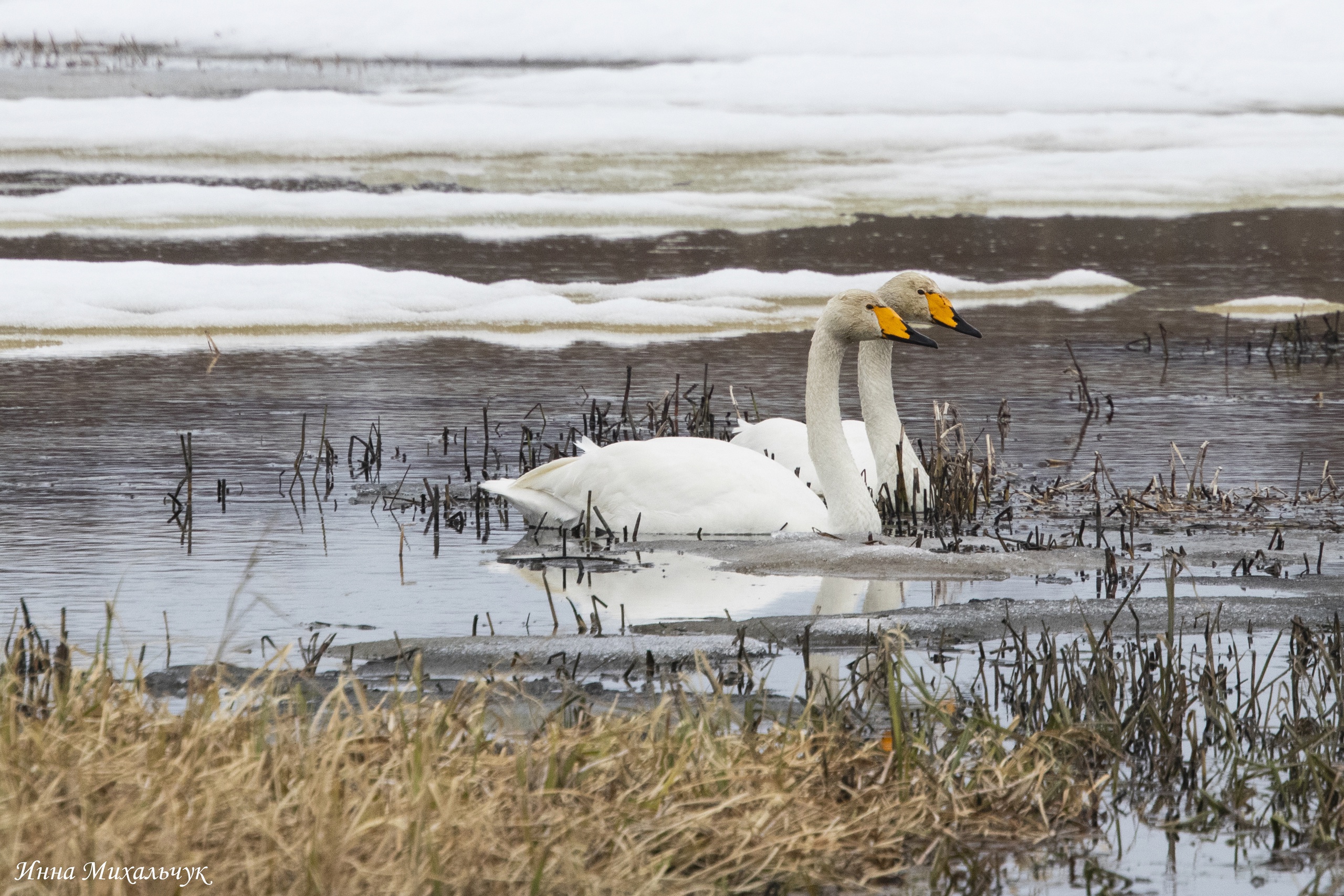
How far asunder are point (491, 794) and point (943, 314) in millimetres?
5262

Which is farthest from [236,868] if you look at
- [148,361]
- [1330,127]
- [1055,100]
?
[1055,100]

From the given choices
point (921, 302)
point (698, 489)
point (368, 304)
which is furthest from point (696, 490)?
point (368, 304)

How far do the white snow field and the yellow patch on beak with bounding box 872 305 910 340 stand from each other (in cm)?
1074

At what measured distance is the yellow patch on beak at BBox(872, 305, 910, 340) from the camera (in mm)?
8078

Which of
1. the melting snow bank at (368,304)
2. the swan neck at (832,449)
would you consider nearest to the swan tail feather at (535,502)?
the swan neck at (832,449)

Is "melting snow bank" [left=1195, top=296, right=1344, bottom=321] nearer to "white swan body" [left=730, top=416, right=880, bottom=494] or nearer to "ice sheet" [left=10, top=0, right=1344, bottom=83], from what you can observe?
"white swan body" [left=730, top=416, right=880, bottom=494]

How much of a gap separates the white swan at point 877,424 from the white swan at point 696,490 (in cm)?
53

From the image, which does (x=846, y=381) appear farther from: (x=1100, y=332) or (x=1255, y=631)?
(x=1255, y=631)

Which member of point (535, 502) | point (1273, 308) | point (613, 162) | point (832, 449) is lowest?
point (535, 502)

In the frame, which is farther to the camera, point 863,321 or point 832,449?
point 863,321

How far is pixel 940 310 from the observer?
8656 mm

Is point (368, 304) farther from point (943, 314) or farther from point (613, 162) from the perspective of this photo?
point (613, 162)

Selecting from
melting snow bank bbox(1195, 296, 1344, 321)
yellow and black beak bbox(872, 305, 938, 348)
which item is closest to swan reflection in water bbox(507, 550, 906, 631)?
yellow and black beak bbox(872, 305, 938, 348)

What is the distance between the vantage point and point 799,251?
17.6 metres
